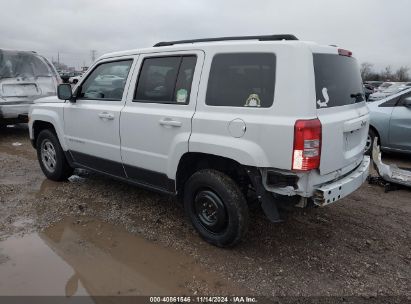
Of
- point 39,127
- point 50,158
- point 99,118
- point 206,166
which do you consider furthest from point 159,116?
point 39,127

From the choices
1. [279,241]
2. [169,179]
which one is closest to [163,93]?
[169,179]

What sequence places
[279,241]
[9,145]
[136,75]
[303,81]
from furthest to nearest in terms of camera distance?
[9,145], [136,75], [279,241], [303,81]

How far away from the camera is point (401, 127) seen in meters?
7.28

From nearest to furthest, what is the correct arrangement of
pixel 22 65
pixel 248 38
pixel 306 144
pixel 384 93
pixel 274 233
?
pixel 306 144
pixel 248 38
pixel 274 233
pixel 22 65
pixel 384 93

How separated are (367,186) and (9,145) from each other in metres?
7.46

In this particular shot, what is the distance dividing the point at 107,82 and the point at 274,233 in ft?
8.96

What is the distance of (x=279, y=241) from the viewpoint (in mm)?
4125

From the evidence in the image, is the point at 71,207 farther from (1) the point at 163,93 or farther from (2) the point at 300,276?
(2) the point at 300,276

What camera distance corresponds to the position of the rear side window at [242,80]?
134 inches

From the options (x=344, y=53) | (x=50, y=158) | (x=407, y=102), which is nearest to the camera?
(x=344, y=53)

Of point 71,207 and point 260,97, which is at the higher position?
point 260,97

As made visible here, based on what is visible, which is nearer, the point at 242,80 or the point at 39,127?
the point at 242,80

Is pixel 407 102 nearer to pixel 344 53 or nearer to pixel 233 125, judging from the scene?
pixel 344 53

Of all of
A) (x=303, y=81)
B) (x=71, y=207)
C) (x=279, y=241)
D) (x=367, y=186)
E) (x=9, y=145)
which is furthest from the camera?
(x=9, y=145)
